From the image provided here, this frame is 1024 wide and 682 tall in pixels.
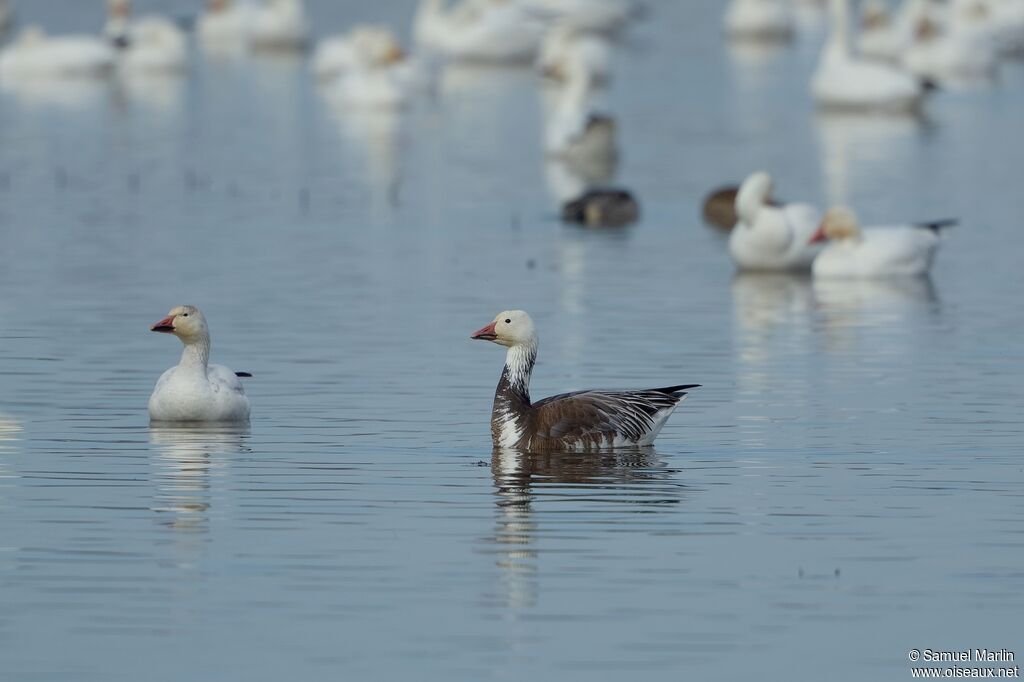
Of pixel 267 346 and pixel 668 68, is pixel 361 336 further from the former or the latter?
pixel 668 68

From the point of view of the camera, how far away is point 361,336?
55.7 feet

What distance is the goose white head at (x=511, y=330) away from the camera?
13180 millimetres

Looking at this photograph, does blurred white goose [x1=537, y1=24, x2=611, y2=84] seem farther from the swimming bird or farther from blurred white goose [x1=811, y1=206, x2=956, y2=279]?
blurred white goose [x1=811, y1=206, x2=956, y2=279]

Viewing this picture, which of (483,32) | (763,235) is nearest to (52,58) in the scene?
(483,32)

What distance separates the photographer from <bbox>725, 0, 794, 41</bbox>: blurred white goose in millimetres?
53406

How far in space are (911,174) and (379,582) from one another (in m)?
20.6

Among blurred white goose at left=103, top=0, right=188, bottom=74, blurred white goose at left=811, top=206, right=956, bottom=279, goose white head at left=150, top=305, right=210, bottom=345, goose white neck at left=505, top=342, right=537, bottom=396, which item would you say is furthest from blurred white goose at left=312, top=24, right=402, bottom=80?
goose white neck at left=505, top=342, right=537, bottom=396

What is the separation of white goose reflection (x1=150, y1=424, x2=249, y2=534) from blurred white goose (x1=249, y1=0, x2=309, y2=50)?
38.8 m

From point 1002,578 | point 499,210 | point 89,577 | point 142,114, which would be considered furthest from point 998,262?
point 142,114

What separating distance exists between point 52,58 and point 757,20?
57.1 feet

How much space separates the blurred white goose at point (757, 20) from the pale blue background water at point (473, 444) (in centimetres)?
2408

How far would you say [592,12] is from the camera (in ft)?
174

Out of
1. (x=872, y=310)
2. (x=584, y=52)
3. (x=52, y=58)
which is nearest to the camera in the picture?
(x=872, y=310)
